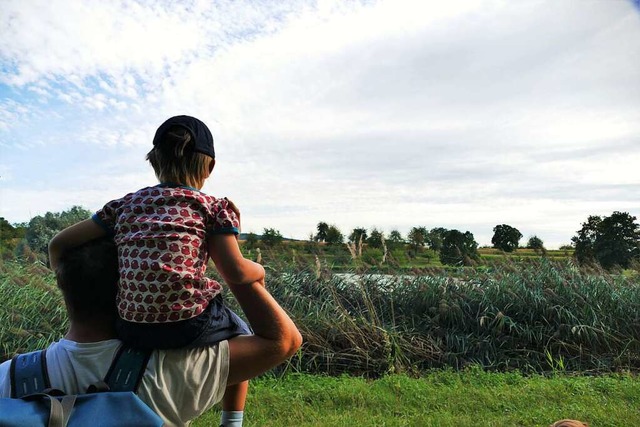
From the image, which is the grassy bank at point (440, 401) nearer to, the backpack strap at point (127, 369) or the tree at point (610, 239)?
the backpack strap at point (127, 369)

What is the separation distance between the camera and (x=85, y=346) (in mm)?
1673

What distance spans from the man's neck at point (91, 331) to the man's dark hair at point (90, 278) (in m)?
0.02

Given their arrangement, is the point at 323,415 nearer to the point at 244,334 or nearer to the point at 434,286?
the point at 244,334

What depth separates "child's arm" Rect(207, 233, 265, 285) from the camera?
5.59 feet

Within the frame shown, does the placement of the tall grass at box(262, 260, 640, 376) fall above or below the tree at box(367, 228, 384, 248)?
below

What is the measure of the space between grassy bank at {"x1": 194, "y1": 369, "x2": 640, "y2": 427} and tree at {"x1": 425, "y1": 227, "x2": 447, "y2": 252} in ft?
16.0

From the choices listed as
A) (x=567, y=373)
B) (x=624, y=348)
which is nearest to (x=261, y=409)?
(x=567, y=373)

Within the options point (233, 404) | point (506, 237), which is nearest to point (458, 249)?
point (506, 237)

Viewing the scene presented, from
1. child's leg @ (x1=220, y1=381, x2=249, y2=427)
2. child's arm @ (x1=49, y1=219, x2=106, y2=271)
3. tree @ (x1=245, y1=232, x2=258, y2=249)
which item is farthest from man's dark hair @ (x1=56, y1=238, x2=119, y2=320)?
tree @ (x1=245, y1=232, x2=258, y2=249)

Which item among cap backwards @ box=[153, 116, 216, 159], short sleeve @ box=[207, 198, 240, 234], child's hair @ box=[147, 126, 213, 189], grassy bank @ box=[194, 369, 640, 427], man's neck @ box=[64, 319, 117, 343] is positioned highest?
cap backwards @ box=[153, 116, 216, 159]

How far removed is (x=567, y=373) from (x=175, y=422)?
172 inches

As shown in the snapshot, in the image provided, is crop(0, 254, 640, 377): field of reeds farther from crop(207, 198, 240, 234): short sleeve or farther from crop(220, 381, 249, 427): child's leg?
crop(207, 198, 240, 234): short sleeve

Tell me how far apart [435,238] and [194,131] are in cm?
791

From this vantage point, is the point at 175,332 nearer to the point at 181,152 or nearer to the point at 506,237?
the point at 181,152
